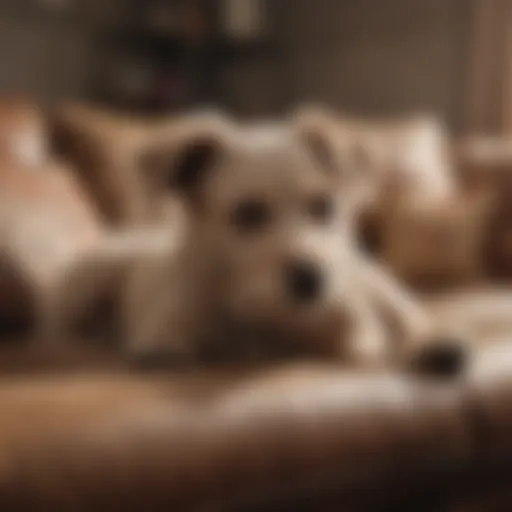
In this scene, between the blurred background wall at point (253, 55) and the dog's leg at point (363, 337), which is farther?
the blurred background wall at point (253, 55)

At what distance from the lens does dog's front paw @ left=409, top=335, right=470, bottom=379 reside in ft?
3.92

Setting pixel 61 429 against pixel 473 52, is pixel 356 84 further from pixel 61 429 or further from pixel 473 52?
pixel 61 429

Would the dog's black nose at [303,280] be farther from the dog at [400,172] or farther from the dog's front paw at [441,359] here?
the dog at [400,172]

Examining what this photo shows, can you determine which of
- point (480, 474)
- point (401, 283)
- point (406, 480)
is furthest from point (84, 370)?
point (401, 283)

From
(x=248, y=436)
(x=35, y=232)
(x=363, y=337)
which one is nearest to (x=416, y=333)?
(x=363, y=337)

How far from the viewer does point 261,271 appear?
129 cm

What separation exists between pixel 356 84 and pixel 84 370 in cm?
268

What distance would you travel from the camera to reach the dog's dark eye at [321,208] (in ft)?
4.47

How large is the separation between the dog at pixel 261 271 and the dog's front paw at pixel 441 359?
13 mm

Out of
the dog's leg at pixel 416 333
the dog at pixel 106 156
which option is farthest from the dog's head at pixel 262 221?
the dog at pixel 106 156

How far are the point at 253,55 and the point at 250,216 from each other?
2654mm

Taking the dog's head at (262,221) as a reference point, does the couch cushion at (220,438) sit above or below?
below

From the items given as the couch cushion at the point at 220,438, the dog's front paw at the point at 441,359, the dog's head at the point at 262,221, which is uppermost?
the dog's head at the point at 262,221

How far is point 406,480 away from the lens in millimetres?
1131
